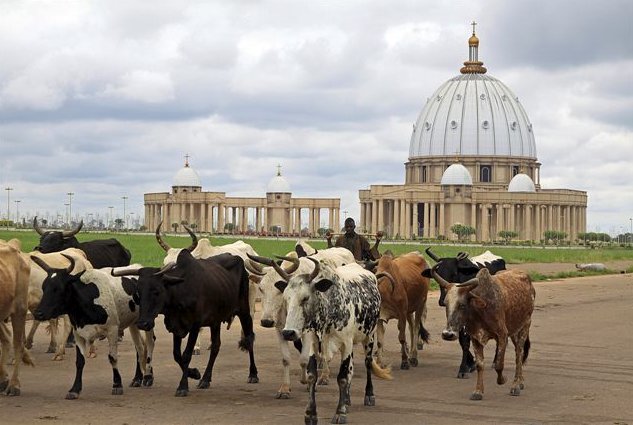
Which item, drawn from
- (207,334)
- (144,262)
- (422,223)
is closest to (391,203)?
(422,223)

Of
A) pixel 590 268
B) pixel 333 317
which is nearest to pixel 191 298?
pixel 333 317

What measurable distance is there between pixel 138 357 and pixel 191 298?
1.41 meters

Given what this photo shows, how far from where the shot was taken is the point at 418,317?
20766 mm

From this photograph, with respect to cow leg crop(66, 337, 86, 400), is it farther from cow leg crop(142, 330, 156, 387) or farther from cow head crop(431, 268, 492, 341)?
cow head crop(431, 268, 492, 341)

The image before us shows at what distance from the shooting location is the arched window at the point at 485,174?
15338cm

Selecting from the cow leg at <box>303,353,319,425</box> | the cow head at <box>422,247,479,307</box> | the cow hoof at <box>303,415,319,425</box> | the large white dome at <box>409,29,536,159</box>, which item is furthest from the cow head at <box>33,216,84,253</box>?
the large white dome at <box>409,29,536,159</box>

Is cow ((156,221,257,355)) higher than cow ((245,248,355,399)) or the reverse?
higher

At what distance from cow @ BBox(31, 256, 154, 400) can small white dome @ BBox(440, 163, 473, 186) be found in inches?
4904

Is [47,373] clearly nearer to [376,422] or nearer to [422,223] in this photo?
[376,422]

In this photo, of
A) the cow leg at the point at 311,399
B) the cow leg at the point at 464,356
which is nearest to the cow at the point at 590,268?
the cow leg at the point at 464,356

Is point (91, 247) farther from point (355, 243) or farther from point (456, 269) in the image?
point (456, 269)

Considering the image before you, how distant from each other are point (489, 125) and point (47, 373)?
138984 mm

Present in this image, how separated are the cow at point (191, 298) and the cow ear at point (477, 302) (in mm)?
3378

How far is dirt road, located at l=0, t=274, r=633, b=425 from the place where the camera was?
14180 millimetres
